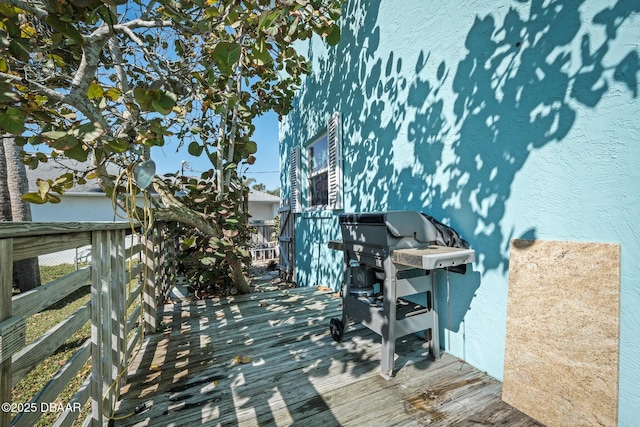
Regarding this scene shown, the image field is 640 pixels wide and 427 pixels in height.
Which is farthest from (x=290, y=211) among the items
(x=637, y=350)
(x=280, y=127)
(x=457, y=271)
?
(x=637, y=350)

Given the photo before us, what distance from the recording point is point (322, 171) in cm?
517

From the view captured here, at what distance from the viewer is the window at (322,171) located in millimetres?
4324

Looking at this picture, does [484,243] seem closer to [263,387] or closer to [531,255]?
[531,255]

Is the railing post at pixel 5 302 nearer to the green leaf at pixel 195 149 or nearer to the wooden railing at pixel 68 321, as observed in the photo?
the wooden railing at pixel 68 321

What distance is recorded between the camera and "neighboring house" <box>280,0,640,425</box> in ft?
4.80

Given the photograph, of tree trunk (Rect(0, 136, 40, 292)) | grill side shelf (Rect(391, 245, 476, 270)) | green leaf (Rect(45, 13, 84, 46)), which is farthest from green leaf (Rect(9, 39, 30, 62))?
tree trunk (Rect(0, 136, 40, 292))

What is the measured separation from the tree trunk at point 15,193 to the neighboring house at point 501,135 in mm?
6225

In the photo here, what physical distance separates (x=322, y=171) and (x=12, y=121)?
4.24m

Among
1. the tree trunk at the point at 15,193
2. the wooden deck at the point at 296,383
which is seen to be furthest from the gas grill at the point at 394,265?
the tree trunk at the point at 15,193

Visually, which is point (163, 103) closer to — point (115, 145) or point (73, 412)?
point (115, 145)

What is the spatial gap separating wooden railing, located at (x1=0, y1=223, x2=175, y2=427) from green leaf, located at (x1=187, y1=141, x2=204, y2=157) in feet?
6.66

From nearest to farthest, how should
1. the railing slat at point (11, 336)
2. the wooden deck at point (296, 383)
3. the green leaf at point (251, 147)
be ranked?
1. the railing slat at point (11, 336)
2. the wooden deck at point (296, 383)
3. the green leaf at point (251, 147)

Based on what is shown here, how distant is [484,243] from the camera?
2.16 metres

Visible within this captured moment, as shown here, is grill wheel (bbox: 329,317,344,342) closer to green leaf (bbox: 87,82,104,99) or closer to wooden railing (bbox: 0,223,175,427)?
wooden railing (bbox: 0,223,175,427)
